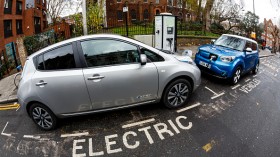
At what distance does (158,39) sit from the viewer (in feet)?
29.9

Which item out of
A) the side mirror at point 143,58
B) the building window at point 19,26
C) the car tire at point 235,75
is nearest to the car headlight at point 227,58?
the car tire at point 235,75

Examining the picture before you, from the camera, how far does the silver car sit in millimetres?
3611

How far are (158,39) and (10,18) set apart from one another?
21.6 meters

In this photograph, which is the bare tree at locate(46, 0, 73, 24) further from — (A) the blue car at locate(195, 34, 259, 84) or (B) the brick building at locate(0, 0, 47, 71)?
(A) the blue car at locate(195, 34, 259, 84)

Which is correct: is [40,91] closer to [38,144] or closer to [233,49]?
[38,144]

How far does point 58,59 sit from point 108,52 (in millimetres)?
957

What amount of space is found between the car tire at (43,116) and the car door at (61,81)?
0.16 m

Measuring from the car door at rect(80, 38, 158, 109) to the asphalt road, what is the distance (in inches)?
23.2

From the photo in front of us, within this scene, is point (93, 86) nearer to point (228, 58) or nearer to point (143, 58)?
point (143, 58)

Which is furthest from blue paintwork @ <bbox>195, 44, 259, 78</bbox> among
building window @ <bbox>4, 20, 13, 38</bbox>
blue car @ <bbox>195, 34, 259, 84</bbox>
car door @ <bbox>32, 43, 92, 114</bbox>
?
building window @ <bbox>4, 20, 13, 38</bbox>

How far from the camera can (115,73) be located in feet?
12.2

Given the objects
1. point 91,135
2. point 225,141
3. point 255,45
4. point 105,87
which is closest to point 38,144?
point 91,135

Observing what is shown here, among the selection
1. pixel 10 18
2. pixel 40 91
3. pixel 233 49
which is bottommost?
pixel 40 91

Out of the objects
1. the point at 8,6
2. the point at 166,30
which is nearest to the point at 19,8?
the point at 8,6
